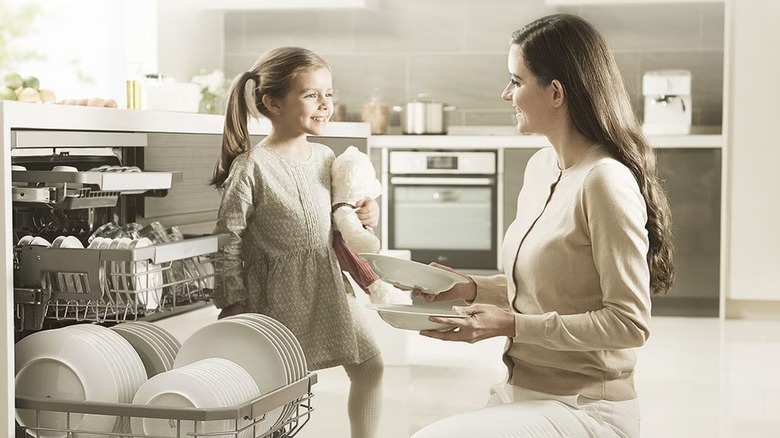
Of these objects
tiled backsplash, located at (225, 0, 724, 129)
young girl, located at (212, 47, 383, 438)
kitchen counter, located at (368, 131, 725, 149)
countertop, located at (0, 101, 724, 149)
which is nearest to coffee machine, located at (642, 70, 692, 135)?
kitchen counter, located at (368, 131, 725, 149)

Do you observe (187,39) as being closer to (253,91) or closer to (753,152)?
(753,152)

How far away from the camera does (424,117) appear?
19.4ft

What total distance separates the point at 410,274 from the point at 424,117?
4.01 meters

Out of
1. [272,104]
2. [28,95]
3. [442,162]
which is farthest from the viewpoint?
[442,162]

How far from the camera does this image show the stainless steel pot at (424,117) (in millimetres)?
5918

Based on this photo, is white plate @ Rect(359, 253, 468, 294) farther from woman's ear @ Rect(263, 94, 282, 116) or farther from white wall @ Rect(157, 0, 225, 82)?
white wall @ Rect(157, 0, 225, 82)

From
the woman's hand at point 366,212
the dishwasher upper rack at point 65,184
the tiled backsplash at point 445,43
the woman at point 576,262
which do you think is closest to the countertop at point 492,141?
the tiled backsplash at point 445,43

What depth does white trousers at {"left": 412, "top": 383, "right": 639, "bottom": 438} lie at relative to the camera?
1688mm

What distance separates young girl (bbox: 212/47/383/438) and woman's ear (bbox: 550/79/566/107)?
2.06ft

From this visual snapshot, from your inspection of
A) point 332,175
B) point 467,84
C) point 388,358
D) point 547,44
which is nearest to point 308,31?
point 467,84

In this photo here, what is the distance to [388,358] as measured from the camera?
4.32 meters

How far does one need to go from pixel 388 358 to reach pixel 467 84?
8.11 ft

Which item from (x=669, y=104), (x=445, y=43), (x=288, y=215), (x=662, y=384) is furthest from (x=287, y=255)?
(x=445, y=43)

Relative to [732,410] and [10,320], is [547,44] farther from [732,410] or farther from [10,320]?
[732,410]
